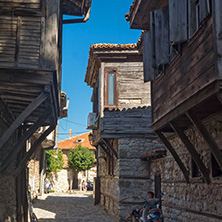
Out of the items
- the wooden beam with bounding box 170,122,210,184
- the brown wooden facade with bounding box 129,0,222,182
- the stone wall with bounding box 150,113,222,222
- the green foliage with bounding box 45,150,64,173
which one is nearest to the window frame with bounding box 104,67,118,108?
the stone wall with bounding box 150,113,222,222

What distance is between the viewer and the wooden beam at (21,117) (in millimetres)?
7320

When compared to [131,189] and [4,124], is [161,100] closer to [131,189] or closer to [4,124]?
[4,124]

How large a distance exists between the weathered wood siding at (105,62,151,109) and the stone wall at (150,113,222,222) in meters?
5.57

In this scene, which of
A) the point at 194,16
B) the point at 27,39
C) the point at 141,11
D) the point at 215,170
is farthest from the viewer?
the point at 141,11

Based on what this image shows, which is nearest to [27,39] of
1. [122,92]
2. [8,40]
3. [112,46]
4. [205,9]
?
[8,40]

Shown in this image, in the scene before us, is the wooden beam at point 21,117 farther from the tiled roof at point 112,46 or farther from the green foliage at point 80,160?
the green foliage at point 80,160

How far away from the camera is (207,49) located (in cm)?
496

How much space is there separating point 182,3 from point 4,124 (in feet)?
18.9

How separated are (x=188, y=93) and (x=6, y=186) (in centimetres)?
602

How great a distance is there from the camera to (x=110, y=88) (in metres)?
14.5

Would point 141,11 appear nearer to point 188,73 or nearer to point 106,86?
point 188,73

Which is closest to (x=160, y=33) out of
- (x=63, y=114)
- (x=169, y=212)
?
(x=169, y=212)

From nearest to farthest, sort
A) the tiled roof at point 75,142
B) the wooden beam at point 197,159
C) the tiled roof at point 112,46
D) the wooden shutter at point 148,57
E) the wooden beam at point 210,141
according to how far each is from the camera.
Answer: the wooden beam at point 210,141 < the wooden beam at point 197,159 < the wooden shutter at point 148,57 < the tiled roof at point 112,46 < the tiled roof at point 75,142

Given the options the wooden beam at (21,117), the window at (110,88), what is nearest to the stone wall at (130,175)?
the window at (110,88)
